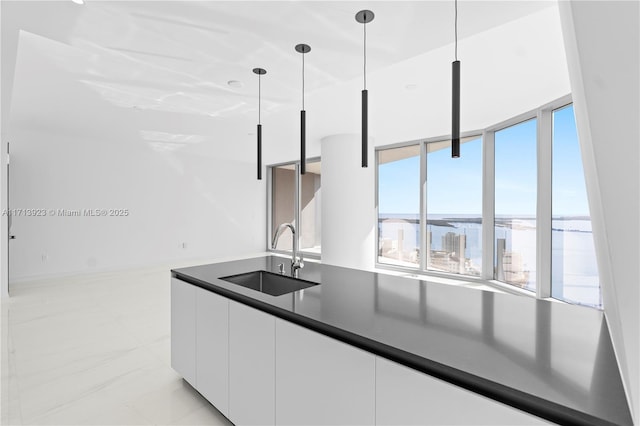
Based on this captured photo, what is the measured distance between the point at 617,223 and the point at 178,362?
244 cm

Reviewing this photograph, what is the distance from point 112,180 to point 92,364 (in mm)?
4691

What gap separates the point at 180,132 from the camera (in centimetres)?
542

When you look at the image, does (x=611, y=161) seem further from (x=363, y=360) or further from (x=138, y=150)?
(x=138, y=150)

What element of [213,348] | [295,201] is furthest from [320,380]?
[295,201]

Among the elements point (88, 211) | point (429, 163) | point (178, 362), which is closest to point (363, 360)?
point (178, 362)

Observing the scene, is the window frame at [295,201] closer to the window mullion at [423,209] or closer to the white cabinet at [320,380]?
the window mullion at [423,209]

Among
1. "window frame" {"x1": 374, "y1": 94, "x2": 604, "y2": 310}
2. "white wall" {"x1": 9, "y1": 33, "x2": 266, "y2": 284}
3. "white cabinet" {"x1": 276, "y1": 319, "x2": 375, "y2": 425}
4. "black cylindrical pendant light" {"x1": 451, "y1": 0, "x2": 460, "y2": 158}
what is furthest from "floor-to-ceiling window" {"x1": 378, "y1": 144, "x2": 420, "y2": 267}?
"white cabinet" {"x1": 276, "y1": 319, "x2": 375, "y2": 425}

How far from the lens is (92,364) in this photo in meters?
2.62

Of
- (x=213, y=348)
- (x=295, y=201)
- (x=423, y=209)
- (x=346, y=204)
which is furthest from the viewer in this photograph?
(x=295, y=201)

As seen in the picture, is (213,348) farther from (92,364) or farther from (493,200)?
(493,200)

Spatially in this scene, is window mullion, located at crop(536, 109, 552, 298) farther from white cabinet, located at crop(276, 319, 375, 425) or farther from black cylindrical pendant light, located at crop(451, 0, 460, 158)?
white cabinet, located at crop(276, 319, 375, 425)

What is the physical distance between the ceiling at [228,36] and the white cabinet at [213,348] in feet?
5.88

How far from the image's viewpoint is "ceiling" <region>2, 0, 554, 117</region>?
6.63 feet

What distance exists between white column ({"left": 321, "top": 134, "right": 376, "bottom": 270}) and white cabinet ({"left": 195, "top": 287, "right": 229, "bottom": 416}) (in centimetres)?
374
